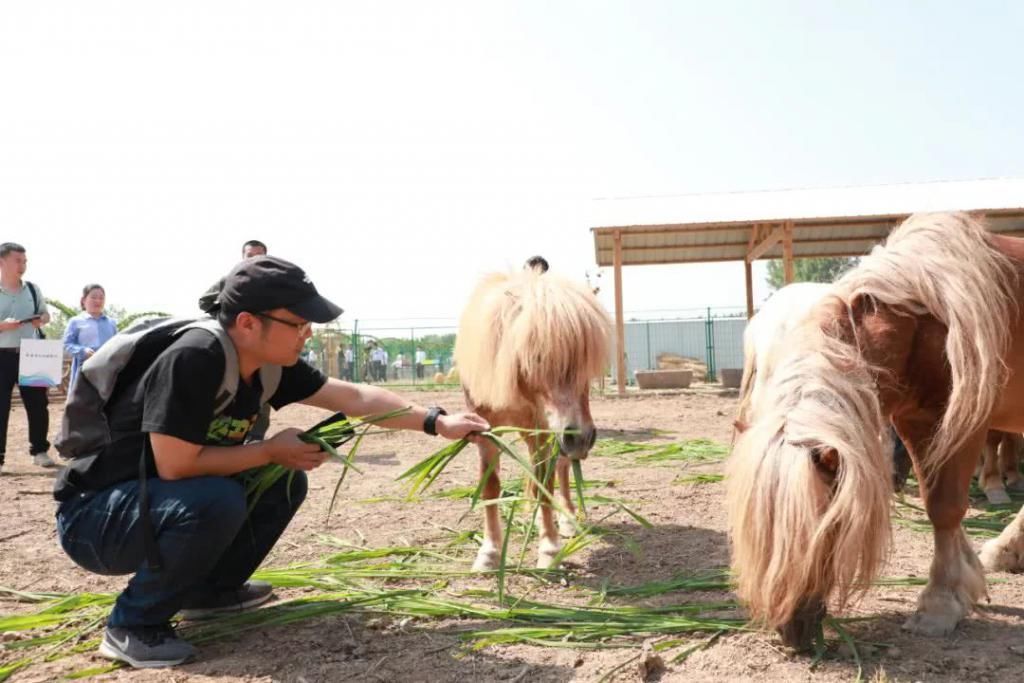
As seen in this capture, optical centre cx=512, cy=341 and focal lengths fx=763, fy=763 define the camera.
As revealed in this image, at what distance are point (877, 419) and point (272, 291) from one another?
6.89 feet

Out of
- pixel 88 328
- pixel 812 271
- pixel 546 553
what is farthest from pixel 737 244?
pixel 812 271

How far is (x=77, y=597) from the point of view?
324 cm

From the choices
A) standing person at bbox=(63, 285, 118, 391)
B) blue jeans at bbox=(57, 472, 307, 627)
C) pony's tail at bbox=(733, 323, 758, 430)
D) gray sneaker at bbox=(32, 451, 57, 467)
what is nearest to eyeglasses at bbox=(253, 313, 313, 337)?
blue jeans at bbox=(57, 472, 307, 627)

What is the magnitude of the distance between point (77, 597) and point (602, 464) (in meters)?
4.45

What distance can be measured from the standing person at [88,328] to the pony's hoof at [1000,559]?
25.1 ft

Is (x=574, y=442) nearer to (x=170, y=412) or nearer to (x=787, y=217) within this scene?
(x=170, y=412)

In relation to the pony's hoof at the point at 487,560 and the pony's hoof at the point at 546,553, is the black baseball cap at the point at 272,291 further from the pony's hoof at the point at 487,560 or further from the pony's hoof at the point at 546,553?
the pony's hoof at the point at 546,553

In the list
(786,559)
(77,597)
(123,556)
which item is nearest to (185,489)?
A: (123,556)

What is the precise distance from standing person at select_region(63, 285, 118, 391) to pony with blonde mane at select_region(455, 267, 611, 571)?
5.27 meters

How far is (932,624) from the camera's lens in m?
2.75

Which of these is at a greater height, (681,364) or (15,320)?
(15,320)

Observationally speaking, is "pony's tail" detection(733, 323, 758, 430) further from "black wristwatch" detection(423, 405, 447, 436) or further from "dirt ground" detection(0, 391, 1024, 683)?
"black wristwatch" detection(423, 405, 447, 436)

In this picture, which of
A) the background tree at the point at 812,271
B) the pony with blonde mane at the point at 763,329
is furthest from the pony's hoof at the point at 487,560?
the background tree at the point at 812,271

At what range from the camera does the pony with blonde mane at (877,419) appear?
7.48ft
